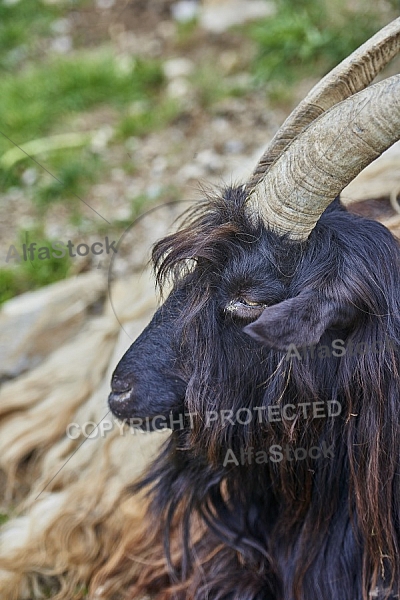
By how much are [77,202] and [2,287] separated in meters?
0.93

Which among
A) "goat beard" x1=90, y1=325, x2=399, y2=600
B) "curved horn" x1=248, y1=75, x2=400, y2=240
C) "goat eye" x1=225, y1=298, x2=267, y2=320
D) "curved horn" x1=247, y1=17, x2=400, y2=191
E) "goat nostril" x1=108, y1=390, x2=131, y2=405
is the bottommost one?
"goat beard" x1=90, y1=325, x2=399, y2=600

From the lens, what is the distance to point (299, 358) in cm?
235

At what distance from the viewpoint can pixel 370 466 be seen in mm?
2400

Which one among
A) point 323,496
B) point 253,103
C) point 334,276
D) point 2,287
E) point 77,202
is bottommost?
point 323,496

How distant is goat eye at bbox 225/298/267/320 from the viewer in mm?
2303

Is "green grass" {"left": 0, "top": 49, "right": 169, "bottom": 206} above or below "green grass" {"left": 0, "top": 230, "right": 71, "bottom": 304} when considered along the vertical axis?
above

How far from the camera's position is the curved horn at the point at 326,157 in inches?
80.6

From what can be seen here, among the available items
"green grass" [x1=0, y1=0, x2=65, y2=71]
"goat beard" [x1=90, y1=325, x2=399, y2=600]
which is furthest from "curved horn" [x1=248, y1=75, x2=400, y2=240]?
"green grass" [x1=0, y1=0, x2=65, y2=71]

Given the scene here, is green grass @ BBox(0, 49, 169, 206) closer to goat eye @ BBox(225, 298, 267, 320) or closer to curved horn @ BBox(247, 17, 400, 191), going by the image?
curved horn @ BBox(247, 17, 400, 191)

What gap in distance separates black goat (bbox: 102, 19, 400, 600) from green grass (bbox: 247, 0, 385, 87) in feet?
11.4

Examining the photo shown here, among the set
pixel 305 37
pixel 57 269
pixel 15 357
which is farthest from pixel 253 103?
pixel 15 357

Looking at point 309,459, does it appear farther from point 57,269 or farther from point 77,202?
point 77,202

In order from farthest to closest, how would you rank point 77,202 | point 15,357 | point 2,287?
point 77,202 < point 2,287 < point 15,357

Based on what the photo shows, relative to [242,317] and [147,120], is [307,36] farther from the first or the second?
[242,317]
